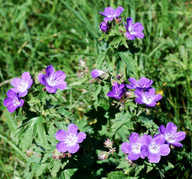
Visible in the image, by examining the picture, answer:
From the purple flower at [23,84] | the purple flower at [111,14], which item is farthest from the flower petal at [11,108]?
the purple flower at [111,14]

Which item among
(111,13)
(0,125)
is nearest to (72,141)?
(111,13)

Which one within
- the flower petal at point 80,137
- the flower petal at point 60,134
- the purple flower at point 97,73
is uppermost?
the purple flower at point 97,73

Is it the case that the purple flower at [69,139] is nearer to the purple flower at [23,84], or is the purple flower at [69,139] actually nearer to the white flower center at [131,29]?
the purple flower at [23,84]

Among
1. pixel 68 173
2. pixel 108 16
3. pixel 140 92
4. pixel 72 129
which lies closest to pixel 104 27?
pixel 108 16

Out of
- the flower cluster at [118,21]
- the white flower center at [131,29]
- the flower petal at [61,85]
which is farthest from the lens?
the white flower center at [131,29]

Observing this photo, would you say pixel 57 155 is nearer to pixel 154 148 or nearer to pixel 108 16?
pixel 154 148

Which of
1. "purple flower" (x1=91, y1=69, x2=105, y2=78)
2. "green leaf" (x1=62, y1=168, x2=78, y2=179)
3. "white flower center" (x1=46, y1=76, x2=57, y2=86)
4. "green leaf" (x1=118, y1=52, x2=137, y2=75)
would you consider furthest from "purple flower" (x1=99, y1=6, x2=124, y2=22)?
"green leaf" (x1=62, y1=168, x2=78, y2=179)
